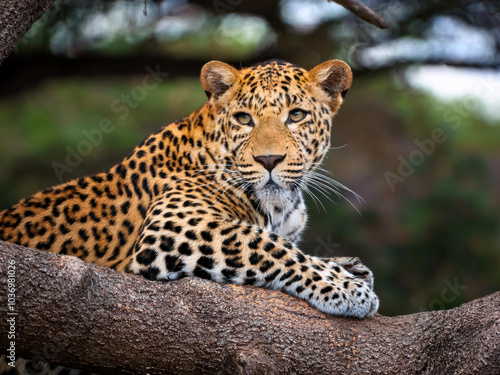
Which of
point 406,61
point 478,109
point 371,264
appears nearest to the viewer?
point 406,61

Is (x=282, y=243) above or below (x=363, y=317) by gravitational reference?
above

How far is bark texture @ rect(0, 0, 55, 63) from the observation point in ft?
15.2

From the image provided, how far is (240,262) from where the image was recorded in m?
5.18

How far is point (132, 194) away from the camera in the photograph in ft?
19.9

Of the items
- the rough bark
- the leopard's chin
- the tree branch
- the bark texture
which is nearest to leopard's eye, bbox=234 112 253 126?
the leopard's chin

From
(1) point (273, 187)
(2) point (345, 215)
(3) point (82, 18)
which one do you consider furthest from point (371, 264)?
(1) point (273, 187)

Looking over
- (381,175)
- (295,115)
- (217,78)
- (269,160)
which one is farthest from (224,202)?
(381,175)

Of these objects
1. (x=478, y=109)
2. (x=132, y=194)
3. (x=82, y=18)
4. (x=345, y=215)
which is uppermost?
(x=82, y=18)

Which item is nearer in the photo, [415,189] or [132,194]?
[132,194]

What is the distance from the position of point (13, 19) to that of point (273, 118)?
2.17 metres

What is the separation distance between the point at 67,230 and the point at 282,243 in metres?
1.80

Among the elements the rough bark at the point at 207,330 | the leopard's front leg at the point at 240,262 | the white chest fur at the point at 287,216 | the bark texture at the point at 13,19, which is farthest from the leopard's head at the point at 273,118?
the bark texture at the point at 13,19

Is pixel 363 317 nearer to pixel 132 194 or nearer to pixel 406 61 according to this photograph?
pixel 132 194

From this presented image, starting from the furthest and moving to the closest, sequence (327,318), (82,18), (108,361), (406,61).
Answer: (406,61) < (82,18) < (327,318) < (108,361)
